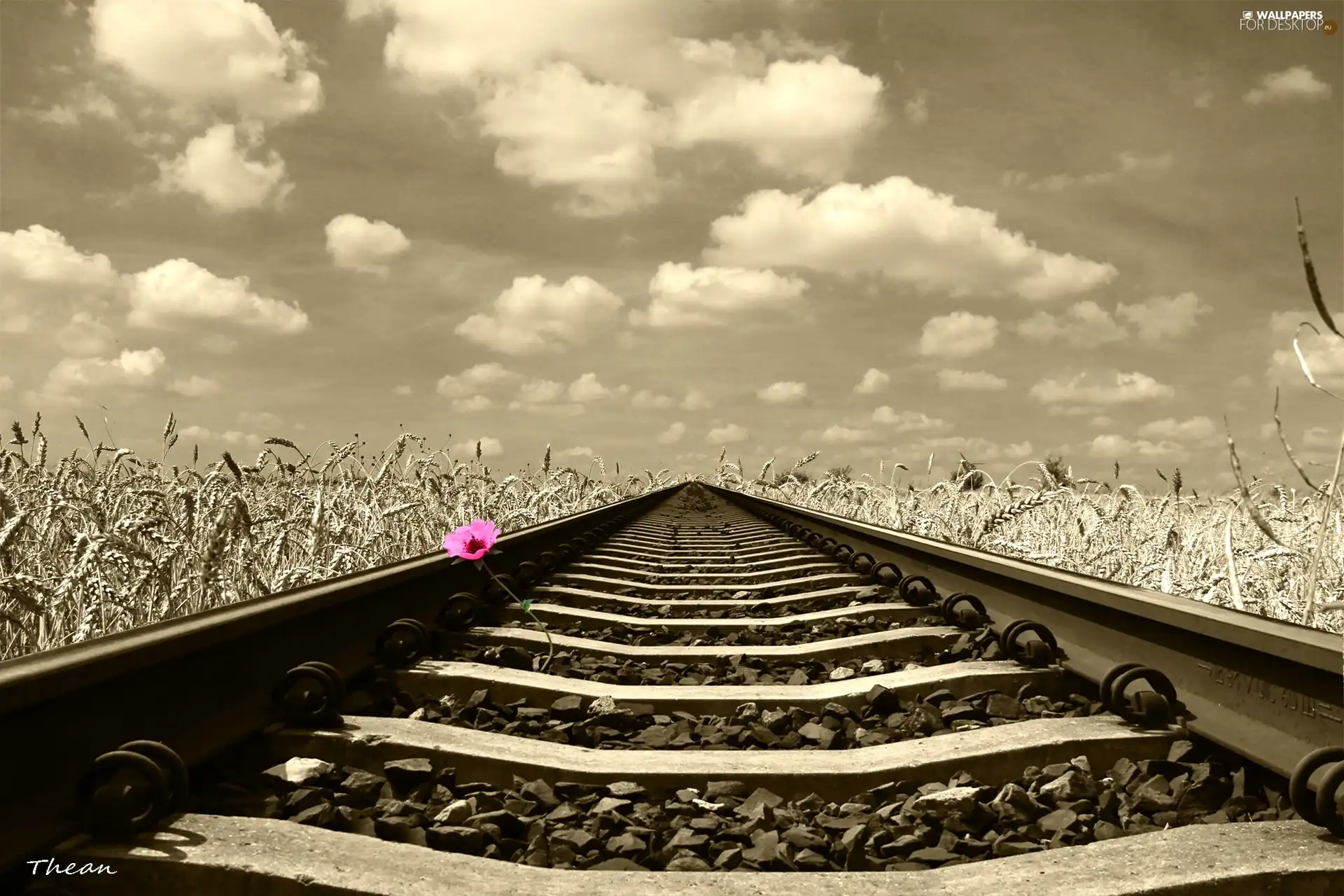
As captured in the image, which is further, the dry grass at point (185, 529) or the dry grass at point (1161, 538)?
the dry grass at point (1161, 538)

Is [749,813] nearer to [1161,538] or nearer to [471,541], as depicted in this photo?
[471,541]

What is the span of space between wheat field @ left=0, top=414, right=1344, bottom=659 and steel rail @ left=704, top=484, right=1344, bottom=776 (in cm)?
29

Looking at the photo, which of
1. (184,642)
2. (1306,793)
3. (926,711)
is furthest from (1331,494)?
(184,642)

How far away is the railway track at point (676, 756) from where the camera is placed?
158cm

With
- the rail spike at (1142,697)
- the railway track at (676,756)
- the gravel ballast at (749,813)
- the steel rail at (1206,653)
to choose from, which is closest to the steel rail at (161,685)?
the railway track at (676,756)

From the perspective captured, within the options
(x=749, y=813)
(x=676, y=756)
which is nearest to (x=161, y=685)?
(x=676, y=756)

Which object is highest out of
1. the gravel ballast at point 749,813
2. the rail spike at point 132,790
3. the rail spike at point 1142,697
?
the rail spike at point 1142,697

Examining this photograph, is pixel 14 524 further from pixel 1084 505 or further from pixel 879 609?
pixel 1084 505

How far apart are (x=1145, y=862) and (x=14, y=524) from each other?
311 cm

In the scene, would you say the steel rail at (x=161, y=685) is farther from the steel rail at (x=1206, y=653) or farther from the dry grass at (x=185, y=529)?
the steel rail at (x=1206, y=653)

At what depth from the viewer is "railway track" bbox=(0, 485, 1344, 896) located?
1585mm

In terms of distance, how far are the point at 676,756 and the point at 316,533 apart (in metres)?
3.24

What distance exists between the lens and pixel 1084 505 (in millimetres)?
6535

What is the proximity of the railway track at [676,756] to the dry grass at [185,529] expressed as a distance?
1.99ft
